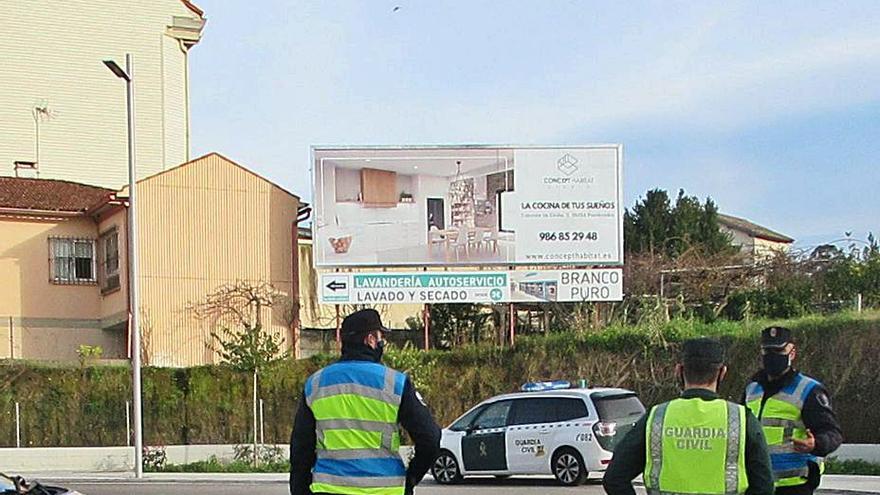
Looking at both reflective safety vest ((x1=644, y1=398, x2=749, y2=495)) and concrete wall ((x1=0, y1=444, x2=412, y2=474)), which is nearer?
reflective safety vest ((x1=644, y1=398, x2=749, y2=495))

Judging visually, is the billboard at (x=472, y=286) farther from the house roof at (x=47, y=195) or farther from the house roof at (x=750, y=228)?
the house roof at (x=750, y=228)

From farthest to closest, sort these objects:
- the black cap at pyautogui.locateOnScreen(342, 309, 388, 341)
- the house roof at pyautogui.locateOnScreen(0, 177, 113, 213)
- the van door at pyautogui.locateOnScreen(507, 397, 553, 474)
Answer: the house roof at pyautogui.locateOnScreen(0, 177, 113, 213) < the van door at pyautogui.locateOnScreen(507, 397, 553, 474) < the black cap at pyautogui.locateOnScreen(342, 309, 388, 341)

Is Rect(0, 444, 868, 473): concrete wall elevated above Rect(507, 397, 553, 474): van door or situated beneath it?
situated beneath

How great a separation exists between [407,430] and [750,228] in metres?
55.3

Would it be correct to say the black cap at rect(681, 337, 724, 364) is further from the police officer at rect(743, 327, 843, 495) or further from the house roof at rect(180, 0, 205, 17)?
the house roof at rect(180, 0, 205, 17)

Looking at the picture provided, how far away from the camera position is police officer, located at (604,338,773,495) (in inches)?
→ 221

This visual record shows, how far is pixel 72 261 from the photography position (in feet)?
126

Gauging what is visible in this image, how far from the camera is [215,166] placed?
37.4m

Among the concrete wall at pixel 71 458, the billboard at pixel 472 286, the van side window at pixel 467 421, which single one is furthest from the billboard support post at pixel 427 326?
the van side window at pixel 467 421

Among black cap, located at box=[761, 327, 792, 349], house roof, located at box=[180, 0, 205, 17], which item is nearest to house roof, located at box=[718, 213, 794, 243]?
house roof, located at box=[180, 0, 205, 17]

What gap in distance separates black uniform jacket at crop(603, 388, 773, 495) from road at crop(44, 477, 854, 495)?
45.8ft

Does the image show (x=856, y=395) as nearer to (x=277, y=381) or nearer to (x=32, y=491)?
(x=277, y=381)

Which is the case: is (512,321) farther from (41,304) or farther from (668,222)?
(668,222)

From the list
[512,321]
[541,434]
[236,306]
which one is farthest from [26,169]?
[541,434]
